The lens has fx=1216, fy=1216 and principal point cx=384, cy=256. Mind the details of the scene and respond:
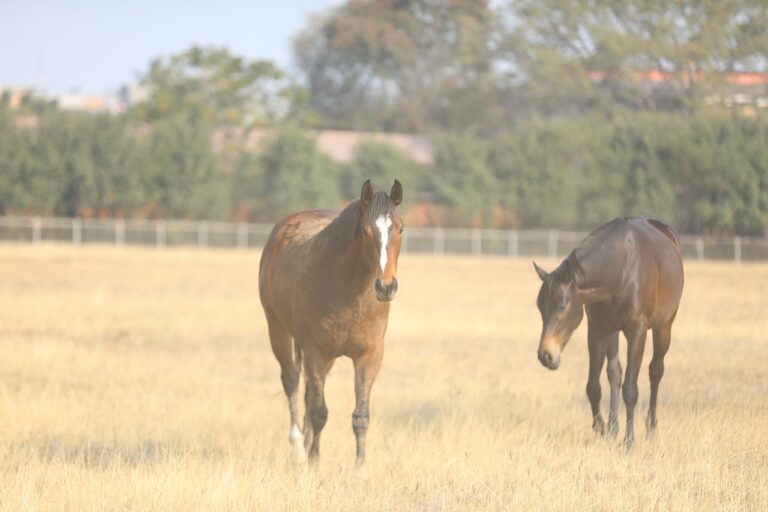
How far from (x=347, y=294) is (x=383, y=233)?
98 centimetres

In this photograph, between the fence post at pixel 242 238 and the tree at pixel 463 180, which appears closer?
the fence post at pixel 242 238

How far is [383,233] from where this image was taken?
7762 millimetres

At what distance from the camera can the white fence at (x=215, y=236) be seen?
48.4m

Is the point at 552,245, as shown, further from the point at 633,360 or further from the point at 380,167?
the point at 633,360

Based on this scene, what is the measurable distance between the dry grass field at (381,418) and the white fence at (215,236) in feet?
81.4

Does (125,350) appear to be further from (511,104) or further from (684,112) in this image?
(511,104)

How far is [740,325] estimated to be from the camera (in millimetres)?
18266

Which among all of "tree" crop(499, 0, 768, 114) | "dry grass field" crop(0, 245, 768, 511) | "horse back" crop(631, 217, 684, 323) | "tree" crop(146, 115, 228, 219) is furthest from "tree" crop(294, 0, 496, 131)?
"horse back" crop(631, 217, 684, 323)

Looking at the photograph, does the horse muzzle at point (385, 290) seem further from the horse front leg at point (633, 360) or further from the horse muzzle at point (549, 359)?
the horse front leg at point (633, 360)

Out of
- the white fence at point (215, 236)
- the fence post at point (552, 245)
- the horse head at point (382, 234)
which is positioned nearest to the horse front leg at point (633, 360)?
the horse head at point (382, 234)

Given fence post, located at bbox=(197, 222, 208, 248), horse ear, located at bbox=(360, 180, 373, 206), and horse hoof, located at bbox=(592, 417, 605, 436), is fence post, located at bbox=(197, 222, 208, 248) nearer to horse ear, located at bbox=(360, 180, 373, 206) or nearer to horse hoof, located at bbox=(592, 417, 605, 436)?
horse hoof, located at bbox=(592, 417, 605, 436)

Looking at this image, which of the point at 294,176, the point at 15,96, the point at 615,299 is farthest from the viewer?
the point at 15,96

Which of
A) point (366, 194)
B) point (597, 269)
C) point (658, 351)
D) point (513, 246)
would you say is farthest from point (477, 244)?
point (366, 194)

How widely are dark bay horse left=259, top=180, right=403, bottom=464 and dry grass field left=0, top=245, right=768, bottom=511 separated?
1.69ft
